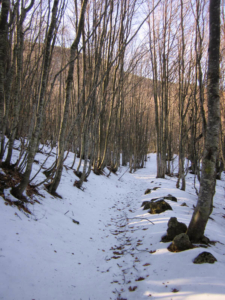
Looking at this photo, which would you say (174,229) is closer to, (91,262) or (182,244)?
(182,244)

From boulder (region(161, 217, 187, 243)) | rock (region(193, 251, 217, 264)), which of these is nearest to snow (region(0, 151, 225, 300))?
rock (region(193, 251, 217, 264))

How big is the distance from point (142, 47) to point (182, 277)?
12.4 metres

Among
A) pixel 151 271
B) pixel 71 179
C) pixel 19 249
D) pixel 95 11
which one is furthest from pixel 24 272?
pixel 95 11

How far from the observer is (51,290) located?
2031 mm

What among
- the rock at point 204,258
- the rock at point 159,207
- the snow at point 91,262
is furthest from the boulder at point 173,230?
the rock at point 159,207

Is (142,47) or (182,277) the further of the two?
(142,47)

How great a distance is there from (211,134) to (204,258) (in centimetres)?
180

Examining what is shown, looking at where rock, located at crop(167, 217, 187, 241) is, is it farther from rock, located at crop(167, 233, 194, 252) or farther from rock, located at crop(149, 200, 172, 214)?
rock, located at crop(149, 200, 172, 214)

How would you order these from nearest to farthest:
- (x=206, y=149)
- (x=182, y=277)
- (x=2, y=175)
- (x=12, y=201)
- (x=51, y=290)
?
(x=51, y=290) → (x=182, y=277) → (x=206, y=149) → (x=12, y=201) → (x=2, y=175)

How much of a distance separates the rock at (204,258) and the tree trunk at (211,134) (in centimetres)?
48

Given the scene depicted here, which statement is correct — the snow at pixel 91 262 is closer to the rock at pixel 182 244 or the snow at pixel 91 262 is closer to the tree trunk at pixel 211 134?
the rock at pixel 182 244

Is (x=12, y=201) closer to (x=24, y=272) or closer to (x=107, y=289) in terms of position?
(x=24, y=272)

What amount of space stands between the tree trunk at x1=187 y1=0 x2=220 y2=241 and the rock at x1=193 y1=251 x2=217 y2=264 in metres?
0.48

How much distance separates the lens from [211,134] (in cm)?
280
